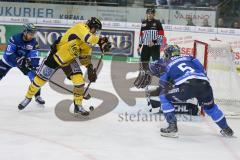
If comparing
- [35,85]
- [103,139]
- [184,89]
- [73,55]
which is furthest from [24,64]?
[184,89]

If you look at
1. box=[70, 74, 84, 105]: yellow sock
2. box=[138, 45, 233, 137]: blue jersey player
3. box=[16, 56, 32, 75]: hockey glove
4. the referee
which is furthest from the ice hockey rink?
the referee

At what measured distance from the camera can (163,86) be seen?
5.54 m

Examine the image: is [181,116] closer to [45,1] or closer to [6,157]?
[6,157]

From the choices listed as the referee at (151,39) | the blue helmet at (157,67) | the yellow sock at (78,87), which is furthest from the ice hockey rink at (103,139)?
the referee at (151,39)

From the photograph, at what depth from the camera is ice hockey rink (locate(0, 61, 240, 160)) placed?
459cm

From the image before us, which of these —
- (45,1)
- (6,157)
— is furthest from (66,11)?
(6,157)

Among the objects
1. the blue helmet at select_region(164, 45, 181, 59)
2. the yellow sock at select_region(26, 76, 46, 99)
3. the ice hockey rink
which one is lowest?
the ice hockey rink

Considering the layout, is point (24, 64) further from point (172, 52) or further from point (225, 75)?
point (225, 75)

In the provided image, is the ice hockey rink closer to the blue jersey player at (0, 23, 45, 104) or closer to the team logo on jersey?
the blue jersey player at (0, 23, 45, 104)

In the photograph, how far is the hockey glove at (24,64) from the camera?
640cm

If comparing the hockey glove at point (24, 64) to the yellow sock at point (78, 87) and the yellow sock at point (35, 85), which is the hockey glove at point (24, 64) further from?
the yellow sock at point (78, 87)

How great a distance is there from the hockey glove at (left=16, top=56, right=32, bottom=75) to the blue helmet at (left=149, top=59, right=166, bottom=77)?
144 centimetres

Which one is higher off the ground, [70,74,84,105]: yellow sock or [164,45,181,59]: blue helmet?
[164,45,181,59]: blue helmet

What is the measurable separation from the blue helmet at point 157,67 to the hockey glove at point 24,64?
1435 mm
